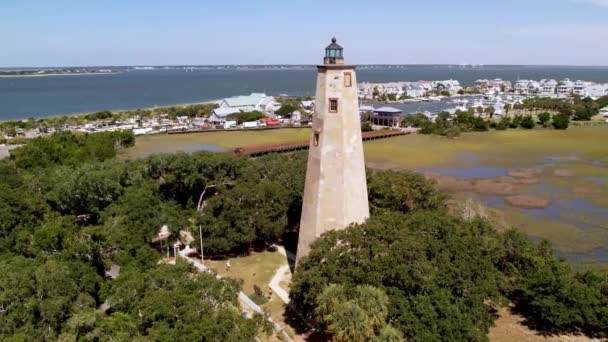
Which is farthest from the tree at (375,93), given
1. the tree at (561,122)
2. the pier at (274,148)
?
the pier at (274,148)

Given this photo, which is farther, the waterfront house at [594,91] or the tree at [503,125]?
the waterfront house at [594,91]

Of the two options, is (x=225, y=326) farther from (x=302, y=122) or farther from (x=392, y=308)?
(x=302, y=122)

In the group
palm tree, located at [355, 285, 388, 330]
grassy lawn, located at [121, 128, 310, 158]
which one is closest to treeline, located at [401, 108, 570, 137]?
grassy lawn, located at [121, 128, 310, 158]

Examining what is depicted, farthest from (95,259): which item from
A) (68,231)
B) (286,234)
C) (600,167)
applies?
(600,167)

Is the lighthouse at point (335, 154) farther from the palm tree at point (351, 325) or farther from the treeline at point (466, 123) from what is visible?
the treeline at point (466, 123)

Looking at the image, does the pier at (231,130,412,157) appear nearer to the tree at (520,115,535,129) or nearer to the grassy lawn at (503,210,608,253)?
the tree at (520,115,535,129)
